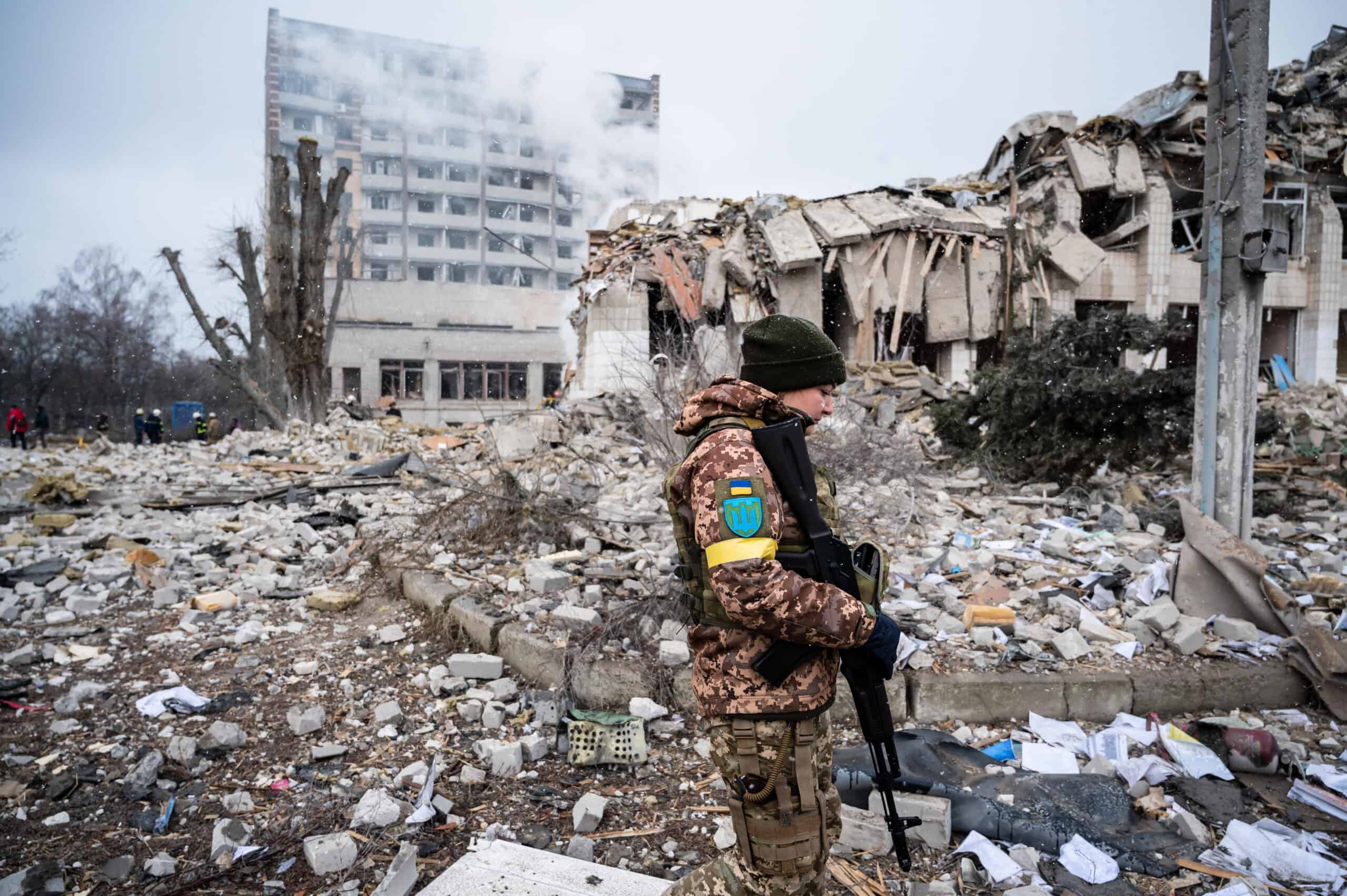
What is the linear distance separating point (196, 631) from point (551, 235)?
52.2 metres

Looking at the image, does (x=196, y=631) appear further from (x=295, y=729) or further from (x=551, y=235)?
(x=551, y=235)

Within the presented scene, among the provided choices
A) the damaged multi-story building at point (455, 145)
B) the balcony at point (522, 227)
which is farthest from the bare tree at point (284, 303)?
the balcony at point (522, 227)

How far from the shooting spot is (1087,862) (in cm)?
245

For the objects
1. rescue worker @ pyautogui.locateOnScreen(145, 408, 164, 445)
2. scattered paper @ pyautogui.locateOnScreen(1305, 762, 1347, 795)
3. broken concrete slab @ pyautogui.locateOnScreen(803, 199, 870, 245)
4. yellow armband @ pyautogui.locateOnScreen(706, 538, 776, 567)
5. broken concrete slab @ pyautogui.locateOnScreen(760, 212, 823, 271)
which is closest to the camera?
yellow armband @ pyautogui.locateOnScreen(706, 538, 776, 567)

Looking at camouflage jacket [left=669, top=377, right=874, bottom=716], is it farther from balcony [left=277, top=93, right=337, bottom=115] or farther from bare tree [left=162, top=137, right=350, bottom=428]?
balcony [left=277, top=93, right=337, bottom=115]

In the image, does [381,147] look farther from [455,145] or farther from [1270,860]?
[1270,860]

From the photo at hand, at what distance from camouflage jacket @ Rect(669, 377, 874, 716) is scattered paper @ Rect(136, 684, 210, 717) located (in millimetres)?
3036

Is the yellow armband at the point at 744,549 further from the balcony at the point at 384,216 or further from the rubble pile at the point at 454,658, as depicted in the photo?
the balcony at the point at 384,216

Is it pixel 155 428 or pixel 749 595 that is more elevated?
pixel 155 428

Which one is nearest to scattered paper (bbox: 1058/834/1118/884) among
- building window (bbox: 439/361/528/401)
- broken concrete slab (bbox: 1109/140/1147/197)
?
broken concrete slab (bbox: 1109/140/1147/197)

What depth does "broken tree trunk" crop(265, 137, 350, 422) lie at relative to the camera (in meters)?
17.9

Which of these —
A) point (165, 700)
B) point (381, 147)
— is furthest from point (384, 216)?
point (165, 700)

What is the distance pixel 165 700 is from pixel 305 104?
5723 centimetres

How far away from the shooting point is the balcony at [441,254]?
53.7 m
